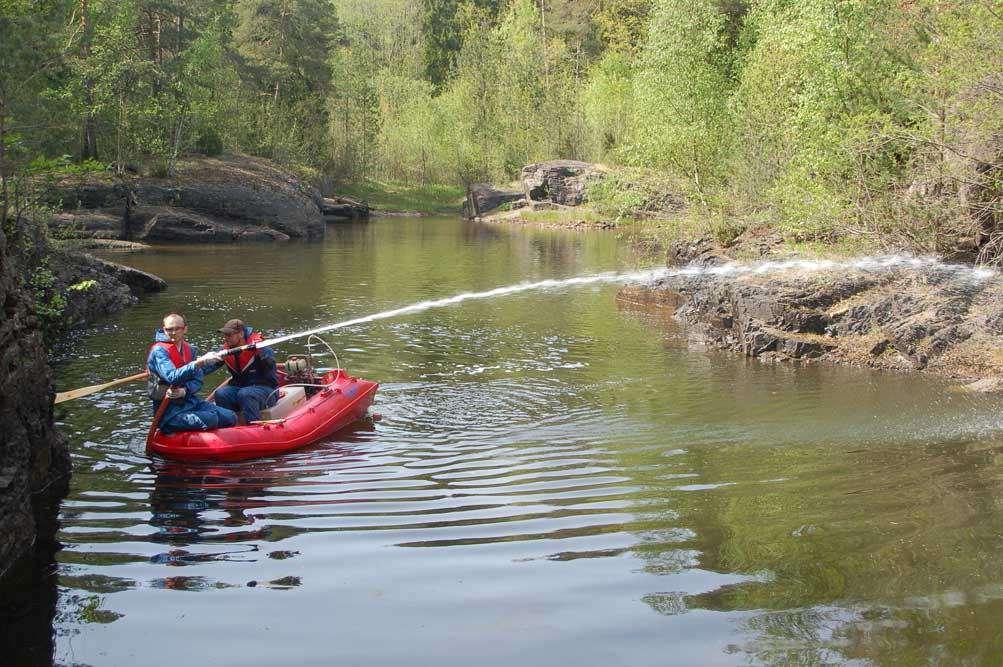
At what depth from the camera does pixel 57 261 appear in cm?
2055

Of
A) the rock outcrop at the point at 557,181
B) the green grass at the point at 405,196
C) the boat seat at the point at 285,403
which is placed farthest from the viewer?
the green grass at the point at 405,196

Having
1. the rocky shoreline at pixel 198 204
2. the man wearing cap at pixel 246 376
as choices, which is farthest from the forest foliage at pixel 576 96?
the man wearing cap at pixel 246 376

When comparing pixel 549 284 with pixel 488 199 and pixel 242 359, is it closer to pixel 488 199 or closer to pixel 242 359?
pixel 242 359

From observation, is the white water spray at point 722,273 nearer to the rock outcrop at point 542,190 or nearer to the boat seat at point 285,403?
the boat seat at point 285,403

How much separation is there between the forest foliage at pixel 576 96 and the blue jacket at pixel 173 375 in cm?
578

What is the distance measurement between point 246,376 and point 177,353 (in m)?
1.36

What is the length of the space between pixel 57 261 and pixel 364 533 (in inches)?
607

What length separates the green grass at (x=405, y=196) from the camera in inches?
2724

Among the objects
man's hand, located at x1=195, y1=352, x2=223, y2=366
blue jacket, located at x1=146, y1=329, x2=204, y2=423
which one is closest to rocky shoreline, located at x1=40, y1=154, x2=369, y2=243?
man's hand, located at x1=195, y1=352, x2=223, y2=366

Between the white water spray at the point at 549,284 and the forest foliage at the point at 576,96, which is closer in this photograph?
the forest foliage at the point at 576,96

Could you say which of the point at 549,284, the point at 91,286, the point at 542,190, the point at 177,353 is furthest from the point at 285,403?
the point at 542,190

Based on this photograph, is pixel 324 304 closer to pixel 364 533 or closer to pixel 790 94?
pixel 790 94

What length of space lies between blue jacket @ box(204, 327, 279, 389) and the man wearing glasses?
0.78 m

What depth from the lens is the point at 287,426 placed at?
11.3 metres
